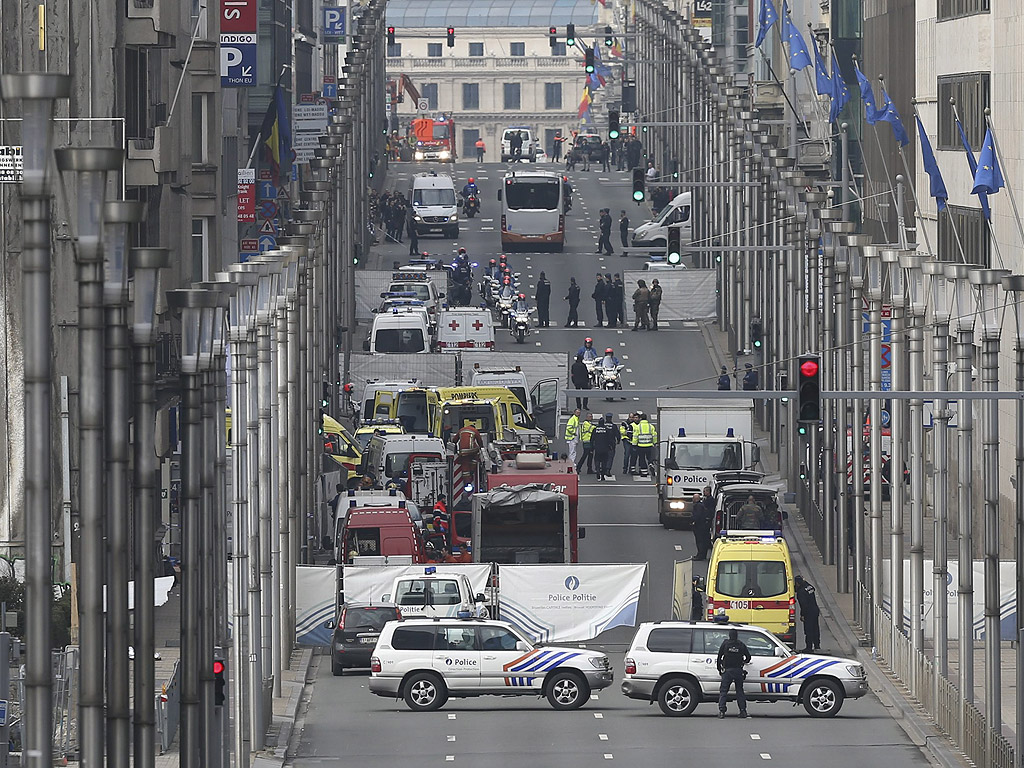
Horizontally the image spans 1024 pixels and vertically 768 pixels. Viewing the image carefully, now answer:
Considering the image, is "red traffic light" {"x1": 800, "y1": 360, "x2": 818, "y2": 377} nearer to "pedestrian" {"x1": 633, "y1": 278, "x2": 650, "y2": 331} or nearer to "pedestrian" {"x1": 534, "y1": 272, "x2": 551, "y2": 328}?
"pedestrian" {"x1": 633, "y1": 278, "x2": 650, "y2": 331}

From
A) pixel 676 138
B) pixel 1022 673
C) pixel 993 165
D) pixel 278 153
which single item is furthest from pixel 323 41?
pixel 1022 673

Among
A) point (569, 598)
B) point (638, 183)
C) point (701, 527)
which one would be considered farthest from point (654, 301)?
point (569, 598)

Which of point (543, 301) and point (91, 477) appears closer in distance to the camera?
point (91, 477)

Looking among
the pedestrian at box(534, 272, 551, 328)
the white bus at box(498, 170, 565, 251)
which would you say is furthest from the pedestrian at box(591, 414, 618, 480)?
the white bus at box(498, 170, 565, 251)

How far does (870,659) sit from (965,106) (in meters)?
20.0

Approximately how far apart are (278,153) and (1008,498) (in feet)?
136

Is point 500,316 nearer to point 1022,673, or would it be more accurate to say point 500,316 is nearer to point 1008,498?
point 1008,498

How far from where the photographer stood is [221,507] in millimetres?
29078

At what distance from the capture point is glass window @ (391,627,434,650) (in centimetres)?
3684

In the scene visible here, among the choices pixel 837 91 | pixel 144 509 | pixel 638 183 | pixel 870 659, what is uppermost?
pixel 837 91

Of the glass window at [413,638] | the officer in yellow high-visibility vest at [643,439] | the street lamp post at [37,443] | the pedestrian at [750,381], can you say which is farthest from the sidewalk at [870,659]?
the street lamp post at [37,443]

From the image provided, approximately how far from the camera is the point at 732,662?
118 feet

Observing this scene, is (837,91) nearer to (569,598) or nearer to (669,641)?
(569,598)

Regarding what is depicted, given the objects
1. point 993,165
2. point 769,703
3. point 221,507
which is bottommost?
point 769,703
